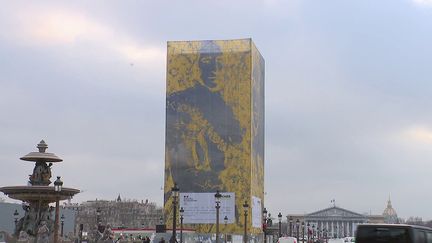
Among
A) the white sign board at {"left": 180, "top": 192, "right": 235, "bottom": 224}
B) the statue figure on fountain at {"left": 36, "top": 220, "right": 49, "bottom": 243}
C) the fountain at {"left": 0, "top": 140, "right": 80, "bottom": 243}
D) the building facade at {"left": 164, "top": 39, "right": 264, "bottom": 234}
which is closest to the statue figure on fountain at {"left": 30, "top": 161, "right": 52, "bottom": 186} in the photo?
the fountain at {"left": 0, "top": 140, "right": 80, "bottom": 243}

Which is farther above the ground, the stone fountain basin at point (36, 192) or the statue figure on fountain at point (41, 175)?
the statue figure on fountain at point (41, 175)

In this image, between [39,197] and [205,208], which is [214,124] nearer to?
[205,208]

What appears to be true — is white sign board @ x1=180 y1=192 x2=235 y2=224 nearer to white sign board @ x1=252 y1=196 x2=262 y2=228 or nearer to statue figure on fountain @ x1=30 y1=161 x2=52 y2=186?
white sign board @ x1=252 y1=196 x2=262 y2=228

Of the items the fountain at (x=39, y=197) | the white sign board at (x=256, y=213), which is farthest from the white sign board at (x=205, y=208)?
the fountain at (x=39, y=197)

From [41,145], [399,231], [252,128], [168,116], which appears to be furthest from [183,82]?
[399,231]

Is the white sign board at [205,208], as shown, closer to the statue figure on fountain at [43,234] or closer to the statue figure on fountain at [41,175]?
the statue figure on fountain at [41,175]

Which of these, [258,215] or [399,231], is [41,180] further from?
[258,215]

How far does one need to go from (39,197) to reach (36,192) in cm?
70

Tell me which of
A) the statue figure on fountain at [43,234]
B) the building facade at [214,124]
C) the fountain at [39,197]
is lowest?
the statue figure on fountain at [43,234]

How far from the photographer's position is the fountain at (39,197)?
1670 inches

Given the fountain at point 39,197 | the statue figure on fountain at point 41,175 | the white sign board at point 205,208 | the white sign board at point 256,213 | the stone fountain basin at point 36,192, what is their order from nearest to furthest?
1. the stone fountain basin at point 36,192
2. the fountain at point 39,197
3. the statue figure on fountain at point 41,175
4. the white sign board at point 205,208
5. the white sign board at point 256,213

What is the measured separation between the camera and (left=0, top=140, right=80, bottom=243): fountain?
4241 centimetres

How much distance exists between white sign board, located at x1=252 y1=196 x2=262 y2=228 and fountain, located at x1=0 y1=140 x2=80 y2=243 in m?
59.2

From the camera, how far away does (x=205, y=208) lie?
101 meters
